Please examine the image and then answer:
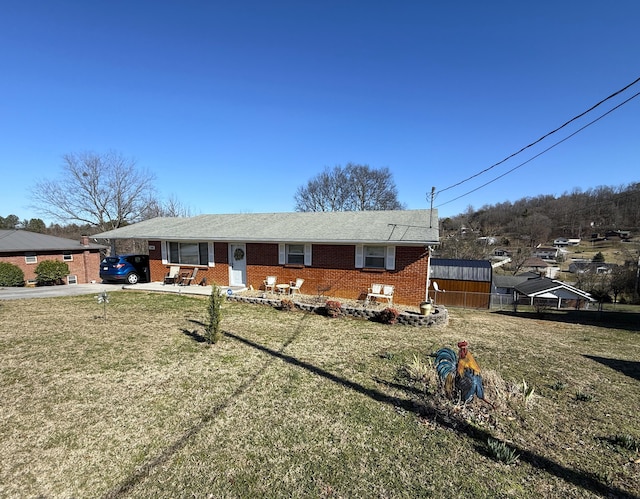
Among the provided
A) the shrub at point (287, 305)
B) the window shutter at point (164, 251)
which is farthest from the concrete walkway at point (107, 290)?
the shrub at point (287, 305)

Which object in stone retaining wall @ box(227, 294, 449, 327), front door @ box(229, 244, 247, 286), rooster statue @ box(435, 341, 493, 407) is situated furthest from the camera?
front door @ box(229, 244, 247, 286)

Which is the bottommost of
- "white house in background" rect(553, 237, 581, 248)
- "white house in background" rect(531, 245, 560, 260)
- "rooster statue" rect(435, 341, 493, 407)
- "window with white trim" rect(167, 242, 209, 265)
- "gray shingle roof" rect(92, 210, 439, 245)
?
"white house in background" rect(531, 245, 560, 260)

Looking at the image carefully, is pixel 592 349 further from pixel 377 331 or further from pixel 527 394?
pixel 377 331

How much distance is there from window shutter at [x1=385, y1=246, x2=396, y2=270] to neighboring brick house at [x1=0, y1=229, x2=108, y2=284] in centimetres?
2190

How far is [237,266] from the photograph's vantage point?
569 inches

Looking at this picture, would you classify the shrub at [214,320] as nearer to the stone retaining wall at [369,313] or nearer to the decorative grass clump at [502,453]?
the stone retaining wall at [369,313]

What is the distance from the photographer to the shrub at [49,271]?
1723 centimetres

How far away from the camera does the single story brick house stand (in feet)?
38.4

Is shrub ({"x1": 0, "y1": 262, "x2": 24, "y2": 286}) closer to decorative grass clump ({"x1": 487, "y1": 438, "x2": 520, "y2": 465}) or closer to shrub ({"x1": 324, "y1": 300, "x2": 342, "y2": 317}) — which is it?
shrub ({"x1": 324, "y1": 300, "x2": 342, "y2": 317})

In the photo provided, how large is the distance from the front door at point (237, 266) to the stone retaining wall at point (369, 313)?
2.22 metres

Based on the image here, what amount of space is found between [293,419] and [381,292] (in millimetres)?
8051

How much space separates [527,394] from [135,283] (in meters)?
17.2

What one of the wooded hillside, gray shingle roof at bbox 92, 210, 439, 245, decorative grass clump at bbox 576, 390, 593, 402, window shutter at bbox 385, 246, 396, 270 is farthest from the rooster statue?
the wooded hillside

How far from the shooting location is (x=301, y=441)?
4.00m
